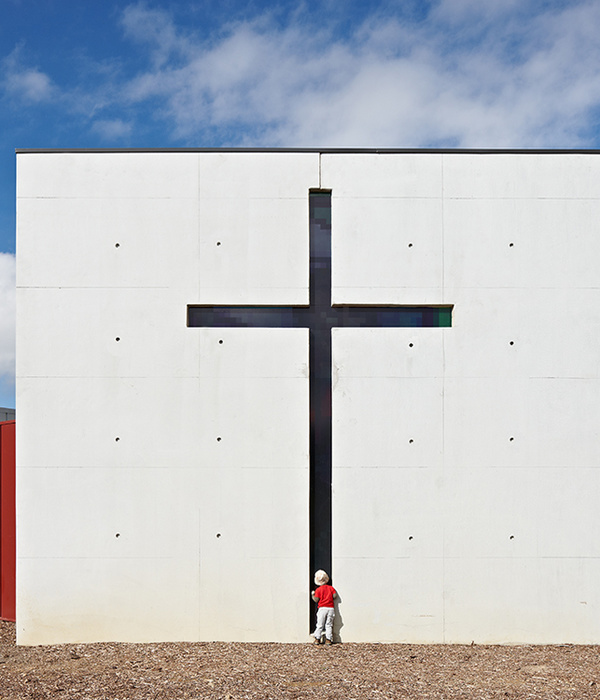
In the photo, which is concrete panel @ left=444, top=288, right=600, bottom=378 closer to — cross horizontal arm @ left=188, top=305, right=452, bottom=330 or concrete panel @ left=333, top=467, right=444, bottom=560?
cross horizontal arm @ left=188, top=305, right=452, bottom=330

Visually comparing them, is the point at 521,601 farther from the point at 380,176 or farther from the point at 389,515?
the point at 380,176

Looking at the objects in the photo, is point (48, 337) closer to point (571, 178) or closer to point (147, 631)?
point (147, 631)

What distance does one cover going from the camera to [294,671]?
24.0 ft

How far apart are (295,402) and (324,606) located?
305cm

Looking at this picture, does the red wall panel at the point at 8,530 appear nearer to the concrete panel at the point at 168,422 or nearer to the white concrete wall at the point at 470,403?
the concrete panel at the point at 168,422

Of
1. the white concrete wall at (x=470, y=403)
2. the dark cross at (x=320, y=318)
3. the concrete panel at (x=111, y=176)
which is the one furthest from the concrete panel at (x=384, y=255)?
the concrete panel at (x=111, y=176)

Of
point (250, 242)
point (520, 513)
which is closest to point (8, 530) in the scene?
point (250, 242)

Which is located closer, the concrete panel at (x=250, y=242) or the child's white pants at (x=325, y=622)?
the child's white pants at (x=325, y=622)

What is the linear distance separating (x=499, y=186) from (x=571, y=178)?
1.20 metres

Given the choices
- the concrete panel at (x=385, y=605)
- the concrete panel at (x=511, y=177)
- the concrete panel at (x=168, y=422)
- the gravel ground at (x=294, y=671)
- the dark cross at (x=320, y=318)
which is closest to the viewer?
the gravel ground at (x=294, y=671)

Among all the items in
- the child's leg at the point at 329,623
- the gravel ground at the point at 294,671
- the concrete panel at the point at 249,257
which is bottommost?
the gravel ground at the point at 294,671

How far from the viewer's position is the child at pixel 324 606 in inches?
325

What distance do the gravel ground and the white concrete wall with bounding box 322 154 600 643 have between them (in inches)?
21.3

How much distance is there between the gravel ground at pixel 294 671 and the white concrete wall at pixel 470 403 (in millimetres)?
540
